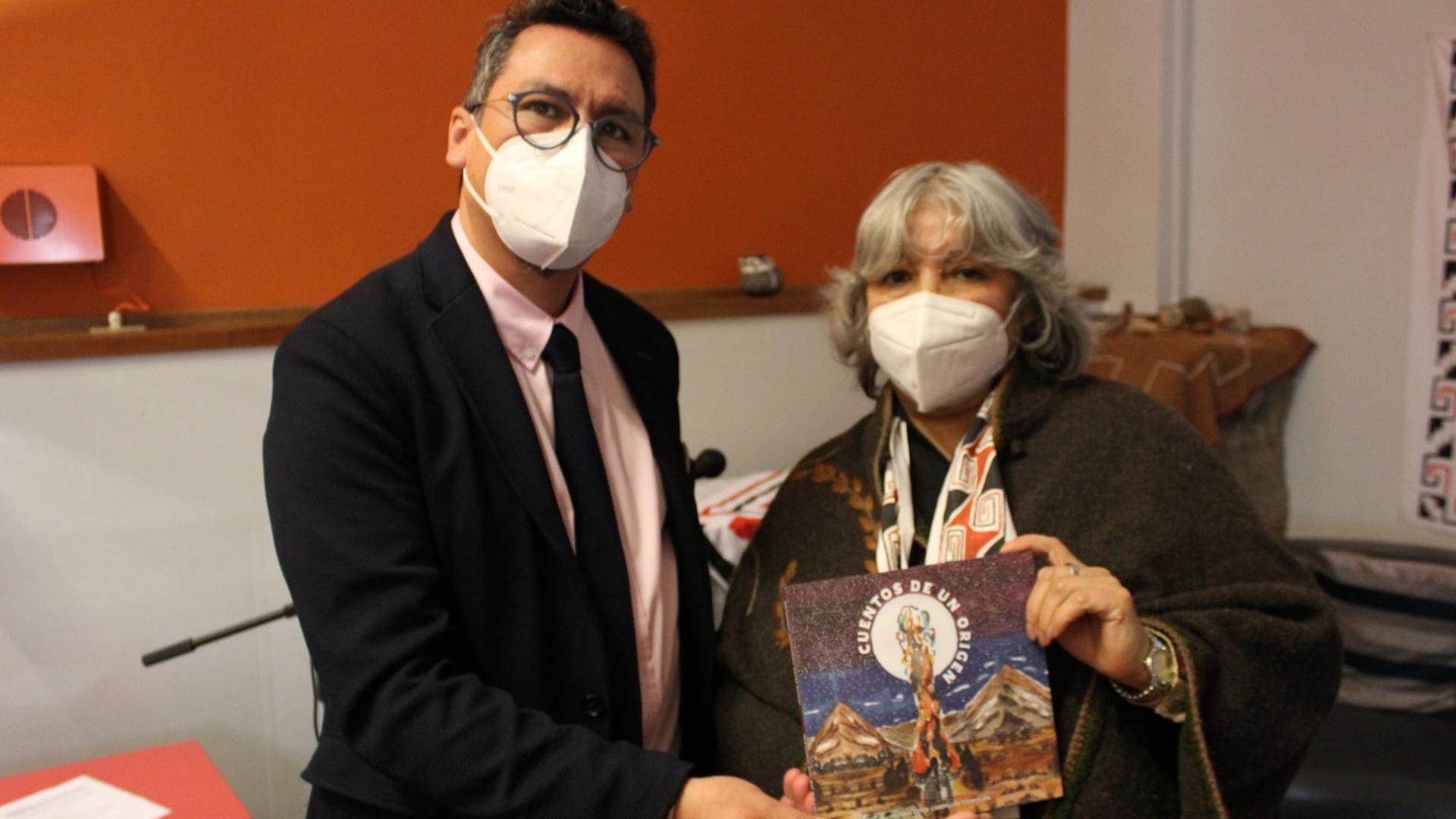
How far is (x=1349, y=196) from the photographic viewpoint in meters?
3.09

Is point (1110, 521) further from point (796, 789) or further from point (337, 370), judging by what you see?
point (337, 370)

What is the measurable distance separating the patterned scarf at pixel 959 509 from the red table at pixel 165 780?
3.29 ft

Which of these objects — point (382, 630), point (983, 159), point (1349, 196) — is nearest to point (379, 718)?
point (382, 630)

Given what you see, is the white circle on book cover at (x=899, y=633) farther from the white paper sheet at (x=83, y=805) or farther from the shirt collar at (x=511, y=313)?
the white paper sheet at (x=83, y=805)

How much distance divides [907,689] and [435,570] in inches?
22.2

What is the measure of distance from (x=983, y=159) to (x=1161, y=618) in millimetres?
2192

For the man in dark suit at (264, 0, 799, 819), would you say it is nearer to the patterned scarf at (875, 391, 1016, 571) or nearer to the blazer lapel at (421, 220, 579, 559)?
the blazer lapel at (421, 220, 579, 559)

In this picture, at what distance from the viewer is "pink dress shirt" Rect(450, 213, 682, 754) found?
56.8 inches

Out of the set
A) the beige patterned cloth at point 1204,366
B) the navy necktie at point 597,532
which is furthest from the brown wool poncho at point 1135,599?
the beige patterned cloth at point 1204,366

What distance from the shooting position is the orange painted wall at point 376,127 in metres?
2.13

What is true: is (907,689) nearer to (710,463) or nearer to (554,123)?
(554,123)

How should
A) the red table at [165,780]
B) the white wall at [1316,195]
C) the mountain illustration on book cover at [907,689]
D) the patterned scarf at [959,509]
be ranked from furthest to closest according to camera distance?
the white wall at [1316,195] → the red table at [165,780] → the patterned scarf at [959,509] → the mountain illustration on book cover at [907,689]

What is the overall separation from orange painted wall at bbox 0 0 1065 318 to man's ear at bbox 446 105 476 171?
99cm

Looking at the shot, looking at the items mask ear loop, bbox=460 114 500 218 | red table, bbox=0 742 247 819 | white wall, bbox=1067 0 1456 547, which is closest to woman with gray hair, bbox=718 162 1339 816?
mask ear loop, bbox=460 114 500 218
